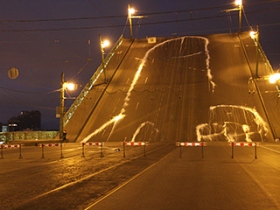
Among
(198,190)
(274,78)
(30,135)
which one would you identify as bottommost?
(198,190)

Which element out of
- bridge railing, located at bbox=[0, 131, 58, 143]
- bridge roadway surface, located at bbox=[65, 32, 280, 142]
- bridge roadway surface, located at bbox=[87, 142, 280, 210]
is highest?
bridge roadway surface, located at bbox=[65, 32, 280, 142]

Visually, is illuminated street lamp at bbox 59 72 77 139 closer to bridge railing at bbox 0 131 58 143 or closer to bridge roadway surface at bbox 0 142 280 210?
bridge railing at bbox 0 131 58 143

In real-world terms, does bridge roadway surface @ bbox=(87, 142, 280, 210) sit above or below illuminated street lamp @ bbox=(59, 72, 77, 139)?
below

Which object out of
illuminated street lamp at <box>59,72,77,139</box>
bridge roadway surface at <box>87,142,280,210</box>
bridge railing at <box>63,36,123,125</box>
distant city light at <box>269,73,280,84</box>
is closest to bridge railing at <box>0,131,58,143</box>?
bridge railing at <box>63,36,123,125</box>

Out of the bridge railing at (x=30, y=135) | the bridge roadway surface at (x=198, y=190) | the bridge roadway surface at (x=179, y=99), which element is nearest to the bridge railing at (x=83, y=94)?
the bridge roadway surface at (x=179, y=99)

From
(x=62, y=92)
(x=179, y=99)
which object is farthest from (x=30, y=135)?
(x=179, y=99)

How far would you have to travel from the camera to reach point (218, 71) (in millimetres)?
51281

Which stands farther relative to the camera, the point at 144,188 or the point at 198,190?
the point at 144,188

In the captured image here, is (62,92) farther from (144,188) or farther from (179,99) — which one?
(144,188)

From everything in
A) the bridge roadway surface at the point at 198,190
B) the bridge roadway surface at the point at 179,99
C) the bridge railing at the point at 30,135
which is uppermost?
the bridge roadway surface at the point at 179,99

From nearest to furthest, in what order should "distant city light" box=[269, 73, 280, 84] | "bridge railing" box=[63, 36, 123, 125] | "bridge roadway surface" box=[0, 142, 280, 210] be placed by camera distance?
"bridge roadway surface" box=[0, 142, 280, 210] < "distant city light" box=[269, 73, 280, 84] < "bridge railing" box=[63, 36, 123, 125]

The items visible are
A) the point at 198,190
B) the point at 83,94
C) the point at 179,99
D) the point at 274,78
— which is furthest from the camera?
the point at 83,94

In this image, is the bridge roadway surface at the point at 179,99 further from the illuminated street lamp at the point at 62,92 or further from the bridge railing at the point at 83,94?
the illuminated street lamp at the point at 62,92

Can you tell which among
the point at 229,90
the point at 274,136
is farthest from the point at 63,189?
the point at 229,90
